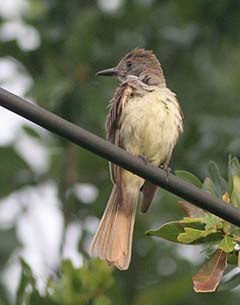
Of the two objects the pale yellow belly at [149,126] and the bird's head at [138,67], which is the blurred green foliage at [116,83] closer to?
the bird's head at [138,67]

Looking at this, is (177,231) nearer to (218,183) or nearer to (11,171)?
(218,183)

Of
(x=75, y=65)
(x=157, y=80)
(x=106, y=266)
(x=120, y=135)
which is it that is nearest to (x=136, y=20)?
(x=75, y=65)

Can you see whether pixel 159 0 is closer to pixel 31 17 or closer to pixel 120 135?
pixel 31 17

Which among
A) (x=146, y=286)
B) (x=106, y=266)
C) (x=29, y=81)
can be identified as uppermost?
(x=106, y=266)

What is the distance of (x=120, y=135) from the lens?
546cm

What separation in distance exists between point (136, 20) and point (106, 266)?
3.09 metres

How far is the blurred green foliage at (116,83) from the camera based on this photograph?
274 inches

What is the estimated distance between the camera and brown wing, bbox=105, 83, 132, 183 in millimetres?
5414

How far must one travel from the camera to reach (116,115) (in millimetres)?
5453

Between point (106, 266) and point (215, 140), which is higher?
point (106, 266)

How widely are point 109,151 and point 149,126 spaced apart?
77.5 inches

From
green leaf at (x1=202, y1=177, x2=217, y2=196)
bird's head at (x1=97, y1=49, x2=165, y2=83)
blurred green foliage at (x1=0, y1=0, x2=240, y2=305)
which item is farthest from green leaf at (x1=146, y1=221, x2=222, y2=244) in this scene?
blurred green foliage at (x1=0, y1=0, x2=240, y2=305)

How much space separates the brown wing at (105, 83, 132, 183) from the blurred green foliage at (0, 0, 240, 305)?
101cm

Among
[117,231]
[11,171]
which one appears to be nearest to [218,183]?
[117,231]
